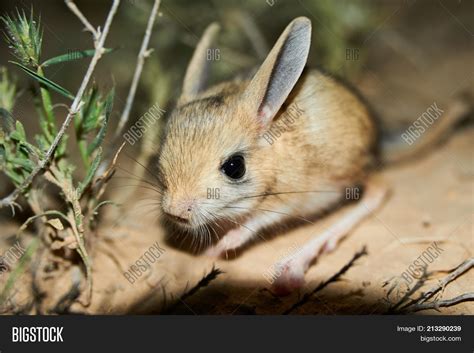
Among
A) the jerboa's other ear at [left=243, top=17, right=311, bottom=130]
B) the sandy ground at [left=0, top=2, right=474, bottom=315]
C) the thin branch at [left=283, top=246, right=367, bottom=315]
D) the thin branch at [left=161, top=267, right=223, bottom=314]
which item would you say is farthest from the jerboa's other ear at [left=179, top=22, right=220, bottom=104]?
the thin branch at [left=283, top=246, right=367, bottom=315]

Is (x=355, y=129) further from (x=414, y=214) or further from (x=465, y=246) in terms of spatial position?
(x=465, y=246)

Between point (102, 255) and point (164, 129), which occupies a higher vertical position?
point (164, 129)

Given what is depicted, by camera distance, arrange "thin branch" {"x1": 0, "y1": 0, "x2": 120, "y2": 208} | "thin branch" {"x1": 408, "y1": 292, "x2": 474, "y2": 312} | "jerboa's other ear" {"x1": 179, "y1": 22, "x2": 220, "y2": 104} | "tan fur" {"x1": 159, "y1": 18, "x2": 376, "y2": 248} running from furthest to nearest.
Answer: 1. "jerboa's other ear" {"x1": 179, "y1": 22, "x2": 220, "y2": 104}
2. "tan fur" {"x1": 159, "y1": 18, "x2": 376, "y2": 248}
3. "thin branch" {"x1": 408, "y1": 292, "x2": 474, "y2": 312}
4. "thin branch" {"x1": 0, "y1": 0, "x2": 120, "y2": 208}

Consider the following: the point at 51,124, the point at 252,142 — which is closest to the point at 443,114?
the point at 252,142

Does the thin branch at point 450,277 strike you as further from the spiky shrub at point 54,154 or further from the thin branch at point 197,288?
the spiky shrub at point 54,154

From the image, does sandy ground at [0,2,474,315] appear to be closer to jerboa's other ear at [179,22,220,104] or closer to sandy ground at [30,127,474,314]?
sandy ground at [30,127,474,314]
